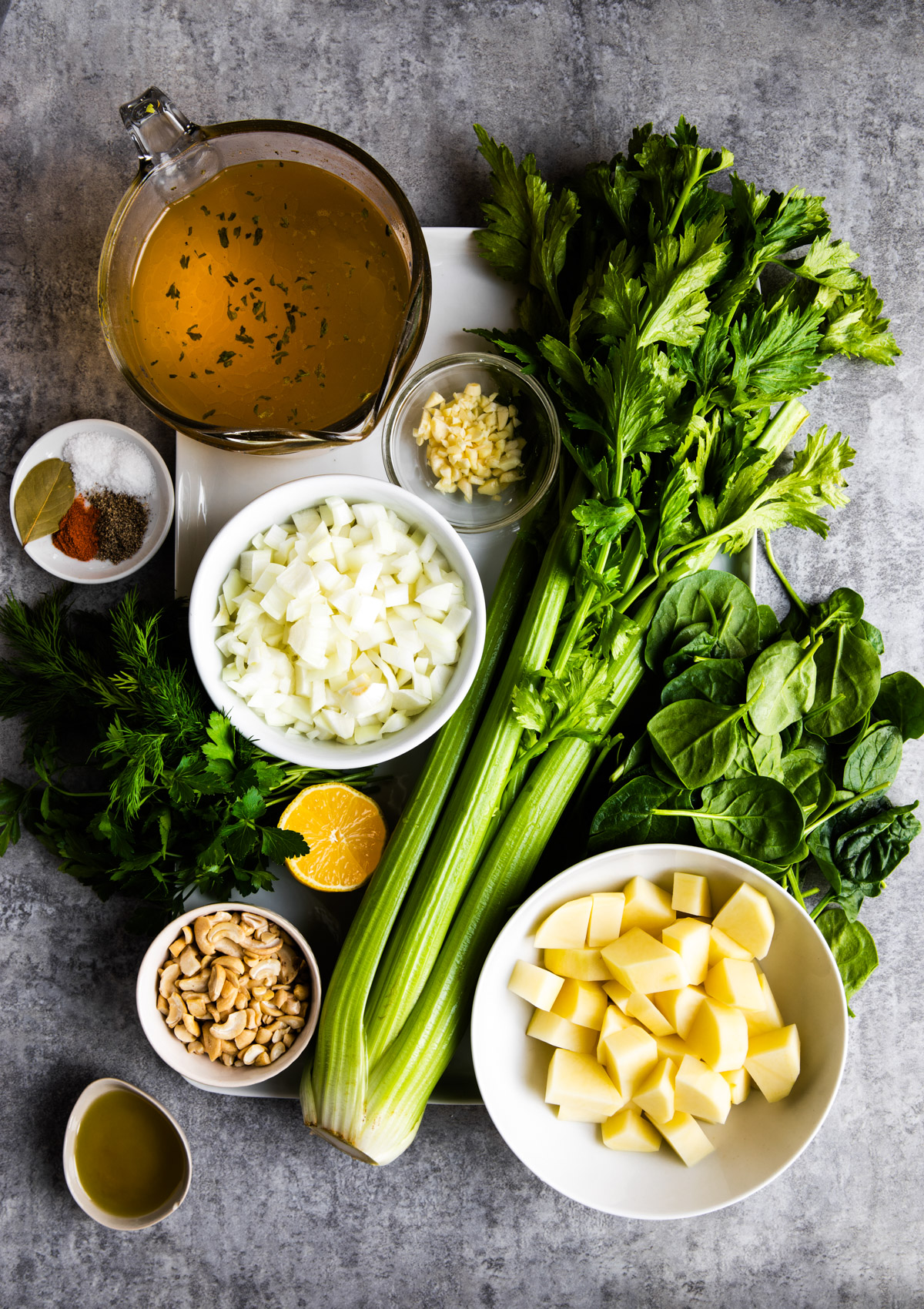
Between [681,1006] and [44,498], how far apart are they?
1.76 m

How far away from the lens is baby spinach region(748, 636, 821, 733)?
1.70 metres

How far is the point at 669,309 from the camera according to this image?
1515 millimetres

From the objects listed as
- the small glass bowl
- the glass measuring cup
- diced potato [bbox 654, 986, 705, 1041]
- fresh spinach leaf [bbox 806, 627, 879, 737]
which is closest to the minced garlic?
the small glass bowl

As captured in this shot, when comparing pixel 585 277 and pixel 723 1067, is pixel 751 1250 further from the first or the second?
pixel 585 277

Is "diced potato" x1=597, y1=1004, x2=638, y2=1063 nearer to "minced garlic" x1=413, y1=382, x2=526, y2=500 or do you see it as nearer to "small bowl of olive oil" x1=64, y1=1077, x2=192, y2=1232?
"small bowl of olive oil" x1=64, y1=1077, x2=192, y2=1232

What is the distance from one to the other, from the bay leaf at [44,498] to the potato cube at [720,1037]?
174 centimetres

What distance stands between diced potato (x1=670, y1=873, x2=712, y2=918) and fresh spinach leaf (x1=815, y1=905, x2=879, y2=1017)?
371mm

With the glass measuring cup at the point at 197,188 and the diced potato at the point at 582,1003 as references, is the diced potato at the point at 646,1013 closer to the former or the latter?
the diced potato at the point at 582,1003

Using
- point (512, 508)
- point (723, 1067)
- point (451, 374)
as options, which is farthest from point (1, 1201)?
point (451, 374)

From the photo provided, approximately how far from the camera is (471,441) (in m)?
1.73

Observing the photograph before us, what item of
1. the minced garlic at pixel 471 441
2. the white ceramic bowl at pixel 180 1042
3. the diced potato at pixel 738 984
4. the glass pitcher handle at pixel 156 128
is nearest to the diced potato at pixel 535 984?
the diced potato at pixel 738 984

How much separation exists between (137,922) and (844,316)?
6.71ft

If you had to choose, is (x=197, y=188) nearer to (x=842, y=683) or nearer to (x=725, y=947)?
(x=842, y=683)

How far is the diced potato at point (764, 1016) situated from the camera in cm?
162
